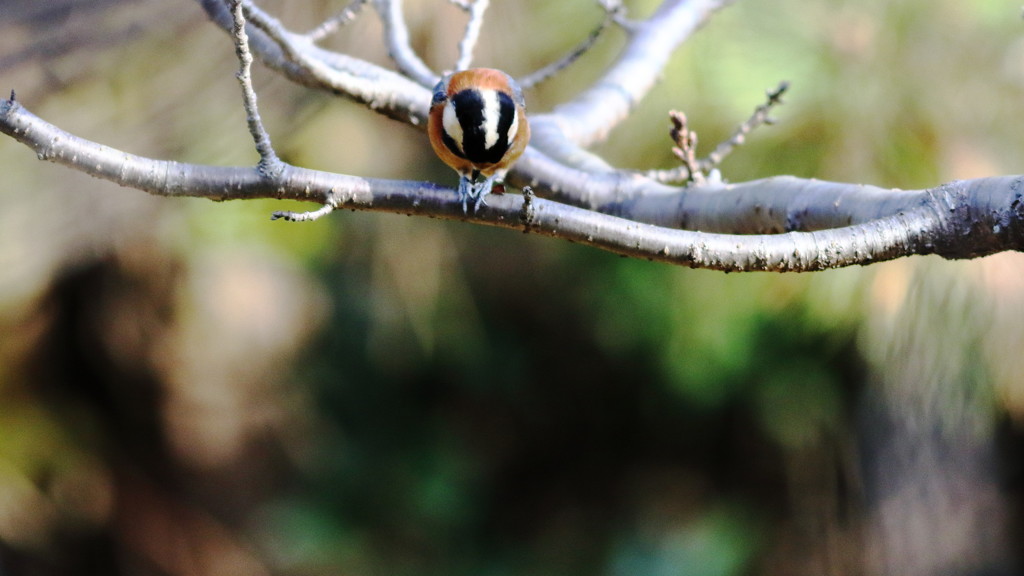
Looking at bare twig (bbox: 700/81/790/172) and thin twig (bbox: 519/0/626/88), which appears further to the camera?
thin twig (bbox: 519/0/626/88)

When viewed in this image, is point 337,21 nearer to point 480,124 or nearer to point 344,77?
point 344,77

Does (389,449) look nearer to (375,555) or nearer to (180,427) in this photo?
(375,555)

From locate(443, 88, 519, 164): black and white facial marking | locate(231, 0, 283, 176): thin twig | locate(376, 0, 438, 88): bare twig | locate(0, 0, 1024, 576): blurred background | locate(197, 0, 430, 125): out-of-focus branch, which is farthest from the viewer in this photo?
locate(0, 0, 1024, 576): blurred background

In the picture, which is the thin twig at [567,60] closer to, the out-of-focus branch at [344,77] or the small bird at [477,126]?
Answer: the out-of-focus branch at [344,77]

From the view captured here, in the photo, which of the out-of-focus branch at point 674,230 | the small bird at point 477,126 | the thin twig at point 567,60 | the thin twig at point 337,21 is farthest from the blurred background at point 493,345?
the out-of-focus branch at point 674,230

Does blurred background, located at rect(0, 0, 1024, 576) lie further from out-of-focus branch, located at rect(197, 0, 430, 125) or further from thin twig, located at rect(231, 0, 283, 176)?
thin twig, located at rect(231, 0, 283, 176)

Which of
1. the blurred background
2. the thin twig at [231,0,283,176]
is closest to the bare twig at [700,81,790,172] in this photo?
the thin twig at [231,0,283,176]

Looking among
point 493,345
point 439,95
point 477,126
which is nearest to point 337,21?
point 439,95
